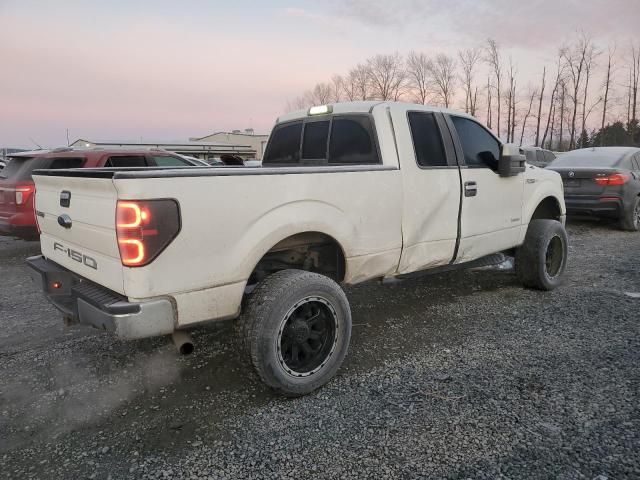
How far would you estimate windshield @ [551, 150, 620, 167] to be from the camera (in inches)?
377

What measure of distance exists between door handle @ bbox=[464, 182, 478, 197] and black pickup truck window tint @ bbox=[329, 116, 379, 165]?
0.99 m

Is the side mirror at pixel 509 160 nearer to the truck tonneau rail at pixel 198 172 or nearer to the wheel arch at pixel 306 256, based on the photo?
the truck tonneau rail at pixel 198 172

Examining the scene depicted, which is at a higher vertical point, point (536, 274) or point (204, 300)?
point (204, 300)

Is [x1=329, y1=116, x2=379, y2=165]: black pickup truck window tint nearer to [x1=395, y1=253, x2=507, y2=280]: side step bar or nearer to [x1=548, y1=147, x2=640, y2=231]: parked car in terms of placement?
[x1=395, y1=253, x2=507, y2=280]: side step bar

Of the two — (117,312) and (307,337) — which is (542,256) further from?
(117,312)

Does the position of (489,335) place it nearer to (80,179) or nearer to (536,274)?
(536,274)

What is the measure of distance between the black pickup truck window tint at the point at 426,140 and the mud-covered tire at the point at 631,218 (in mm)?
7211

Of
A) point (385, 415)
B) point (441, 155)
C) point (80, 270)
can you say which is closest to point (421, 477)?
point (385, 415)

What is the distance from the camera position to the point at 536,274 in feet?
16.8

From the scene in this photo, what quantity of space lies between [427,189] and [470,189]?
0.62m

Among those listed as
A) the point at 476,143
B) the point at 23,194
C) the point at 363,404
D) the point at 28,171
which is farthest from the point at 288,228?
the point at 28,171

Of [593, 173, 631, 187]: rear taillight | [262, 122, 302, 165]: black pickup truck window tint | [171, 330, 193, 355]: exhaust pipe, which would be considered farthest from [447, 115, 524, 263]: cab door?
[593, 173, 631, 187]: rear taillight

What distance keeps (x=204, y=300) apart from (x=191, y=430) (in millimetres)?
758

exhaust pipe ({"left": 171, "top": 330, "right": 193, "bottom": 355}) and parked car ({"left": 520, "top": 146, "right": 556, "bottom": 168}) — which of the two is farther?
parked car ({"left": 520, "top": 146, "right": 556, "bottom": 168})
